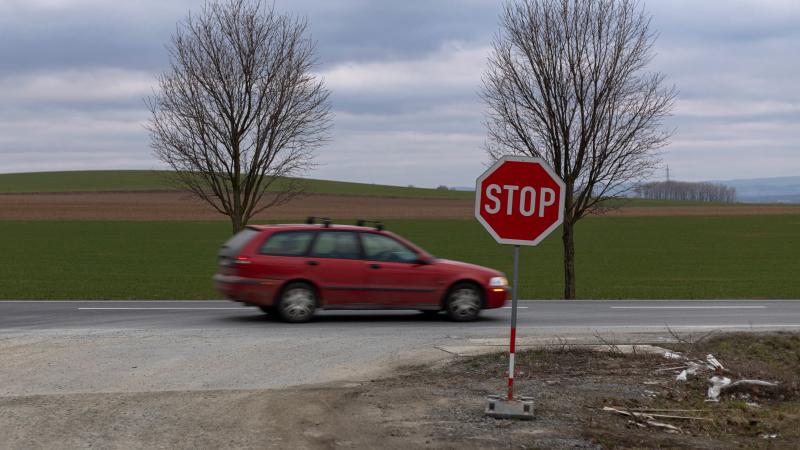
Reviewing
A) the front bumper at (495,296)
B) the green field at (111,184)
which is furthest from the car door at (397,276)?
the green field at (111,184)

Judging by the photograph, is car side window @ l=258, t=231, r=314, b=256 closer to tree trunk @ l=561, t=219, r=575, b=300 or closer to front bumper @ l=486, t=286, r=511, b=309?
front bumper @ l=486, t=286, r=511, b=309

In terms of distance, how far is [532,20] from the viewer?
74.5ft

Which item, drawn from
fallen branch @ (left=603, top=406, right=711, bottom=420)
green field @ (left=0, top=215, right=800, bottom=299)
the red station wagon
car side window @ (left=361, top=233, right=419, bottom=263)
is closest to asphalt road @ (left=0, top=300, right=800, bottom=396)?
the red station wagon

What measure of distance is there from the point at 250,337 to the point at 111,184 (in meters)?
121

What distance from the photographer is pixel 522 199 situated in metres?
8.28

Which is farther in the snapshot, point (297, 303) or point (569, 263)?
point (569, 263)

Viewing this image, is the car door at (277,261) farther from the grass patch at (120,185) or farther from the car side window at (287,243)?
the grass patch at (120,185)

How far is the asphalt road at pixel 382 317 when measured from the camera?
1412 centimetres

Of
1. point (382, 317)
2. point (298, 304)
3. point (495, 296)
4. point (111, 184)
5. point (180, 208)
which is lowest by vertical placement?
point (382, 317)

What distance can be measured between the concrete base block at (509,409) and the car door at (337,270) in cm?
667

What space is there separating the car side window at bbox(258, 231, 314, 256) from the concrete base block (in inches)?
274

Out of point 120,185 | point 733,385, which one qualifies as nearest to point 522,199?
point 733,385

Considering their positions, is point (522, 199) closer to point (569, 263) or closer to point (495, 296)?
point (495, 296)

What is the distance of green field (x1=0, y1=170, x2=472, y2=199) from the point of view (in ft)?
399
